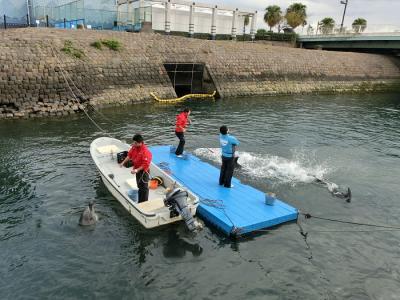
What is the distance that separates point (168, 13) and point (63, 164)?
3146 centimetres

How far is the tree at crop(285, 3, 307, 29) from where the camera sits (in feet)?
228

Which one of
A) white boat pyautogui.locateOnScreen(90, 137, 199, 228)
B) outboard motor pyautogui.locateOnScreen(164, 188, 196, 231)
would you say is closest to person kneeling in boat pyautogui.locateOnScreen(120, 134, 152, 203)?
white boat pyautogui.locateOnScreen(90, 137, 199, 228)

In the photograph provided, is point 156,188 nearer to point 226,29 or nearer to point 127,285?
point 127,285

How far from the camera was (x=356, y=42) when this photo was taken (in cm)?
5512

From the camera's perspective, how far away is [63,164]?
16.0 metres

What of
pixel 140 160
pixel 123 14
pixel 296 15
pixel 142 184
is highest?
pixel 296 15

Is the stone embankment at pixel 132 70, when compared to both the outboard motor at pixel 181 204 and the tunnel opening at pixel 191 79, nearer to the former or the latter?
the tunnel opening at pixel 191 79

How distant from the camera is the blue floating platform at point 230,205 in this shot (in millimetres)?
10734

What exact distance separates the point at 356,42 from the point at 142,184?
54.2m

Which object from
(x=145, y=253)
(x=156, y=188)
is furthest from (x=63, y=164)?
(x=145, y=253)

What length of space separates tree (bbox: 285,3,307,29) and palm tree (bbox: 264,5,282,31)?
1838 mm

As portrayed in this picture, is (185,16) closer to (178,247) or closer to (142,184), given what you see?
(142,184)

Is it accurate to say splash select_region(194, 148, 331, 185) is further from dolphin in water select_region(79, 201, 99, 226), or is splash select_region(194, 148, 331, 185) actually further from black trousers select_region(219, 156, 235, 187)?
dolphin in water select_region(79, 201, 99, 226)

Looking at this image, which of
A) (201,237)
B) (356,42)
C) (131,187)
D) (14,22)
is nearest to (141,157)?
(131,187)
